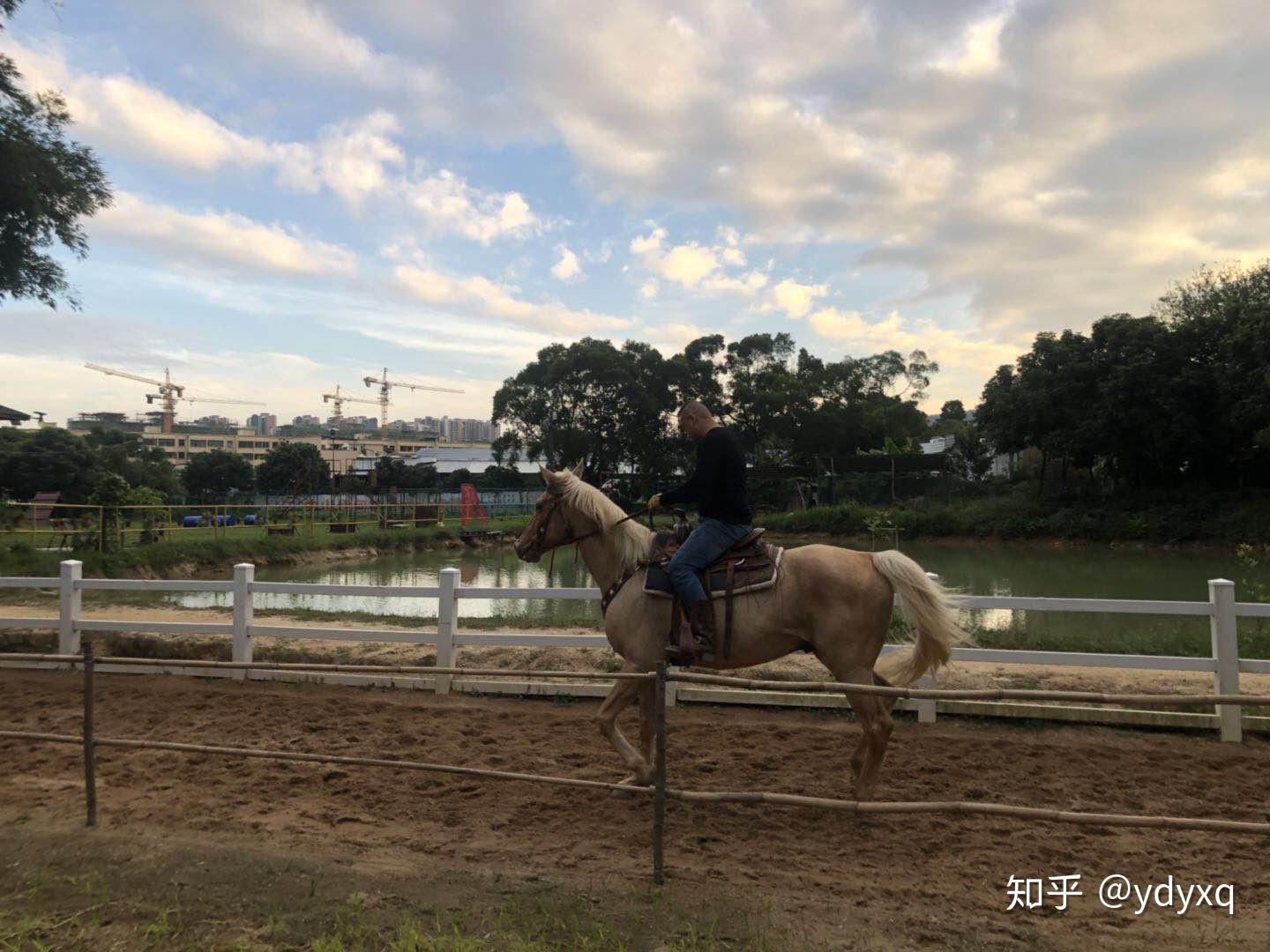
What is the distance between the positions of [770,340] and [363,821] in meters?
45.1

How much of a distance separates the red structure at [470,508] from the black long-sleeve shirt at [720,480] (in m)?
31.7

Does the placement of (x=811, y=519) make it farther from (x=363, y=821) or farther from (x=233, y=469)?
(x=233, y=469)

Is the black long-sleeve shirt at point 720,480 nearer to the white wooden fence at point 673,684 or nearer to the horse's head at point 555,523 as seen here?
the horse's head at point 555,523

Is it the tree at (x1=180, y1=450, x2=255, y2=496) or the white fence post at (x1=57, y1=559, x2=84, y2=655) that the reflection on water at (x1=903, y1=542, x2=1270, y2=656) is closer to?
the white fence post at (x1=57, y1=559, x2=84, y2=655)

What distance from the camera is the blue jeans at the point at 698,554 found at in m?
4.60

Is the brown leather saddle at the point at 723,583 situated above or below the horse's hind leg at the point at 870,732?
above

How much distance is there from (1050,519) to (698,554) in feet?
97.6

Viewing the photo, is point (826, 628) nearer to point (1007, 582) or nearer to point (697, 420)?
point (697, 420)

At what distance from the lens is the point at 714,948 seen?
2.84 metres

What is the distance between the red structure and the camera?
3631 cm

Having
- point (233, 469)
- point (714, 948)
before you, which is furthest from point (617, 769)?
point (233, 469)

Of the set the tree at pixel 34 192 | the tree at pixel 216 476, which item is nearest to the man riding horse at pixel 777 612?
the tree at pixel 34 192

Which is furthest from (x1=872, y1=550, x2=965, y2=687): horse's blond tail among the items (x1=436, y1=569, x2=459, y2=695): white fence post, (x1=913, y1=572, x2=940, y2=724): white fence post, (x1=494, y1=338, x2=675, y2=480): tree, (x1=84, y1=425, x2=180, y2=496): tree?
(x1=84, y1=425, x2=180, y2=496): tree

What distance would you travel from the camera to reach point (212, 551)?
20.7m
